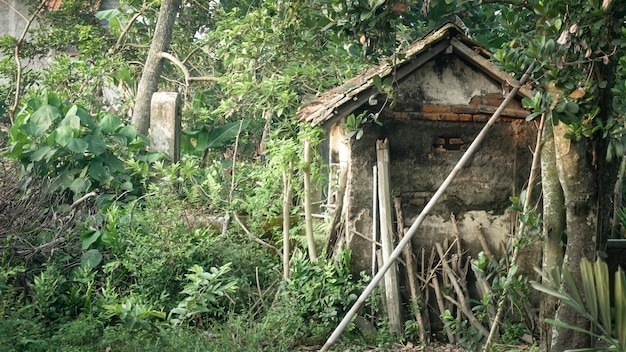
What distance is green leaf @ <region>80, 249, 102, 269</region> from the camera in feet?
28.4

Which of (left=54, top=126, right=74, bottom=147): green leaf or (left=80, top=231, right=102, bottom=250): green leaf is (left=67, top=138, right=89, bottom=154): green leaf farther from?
(left=80, top=231, right=102, bottom=250): green leaf

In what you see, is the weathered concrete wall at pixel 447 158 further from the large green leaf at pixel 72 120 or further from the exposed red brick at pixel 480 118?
the large green leaf at pixel 72 120

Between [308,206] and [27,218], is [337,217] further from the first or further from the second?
[27,218]

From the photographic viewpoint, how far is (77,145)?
31.2 feet


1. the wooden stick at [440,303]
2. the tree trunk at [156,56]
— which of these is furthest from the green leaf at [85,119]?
the wooden stick at [440,303]

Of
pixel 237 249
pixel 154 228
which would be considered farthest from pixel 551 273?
pixel 154 228

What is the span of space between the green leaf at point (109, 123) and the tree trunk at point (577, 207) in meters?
5.84

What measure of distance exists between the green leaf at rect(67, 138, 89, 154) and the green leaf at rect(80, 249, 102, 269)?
4.46 ft

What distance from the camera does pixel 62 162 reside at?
32.2ft

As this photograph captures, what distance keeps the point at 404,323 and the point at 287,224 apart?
1.73 meters

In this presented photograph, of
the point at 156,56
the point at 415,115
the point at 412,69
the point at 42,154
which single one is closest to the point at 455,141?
the point at 415,115

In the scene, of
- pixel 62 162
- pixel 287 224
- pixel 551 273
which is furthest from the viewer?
pixel 62 162

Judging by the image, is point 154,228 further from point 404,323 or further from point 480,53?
point 480,53

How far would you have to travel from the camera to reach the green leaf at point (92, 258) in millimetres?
8654
